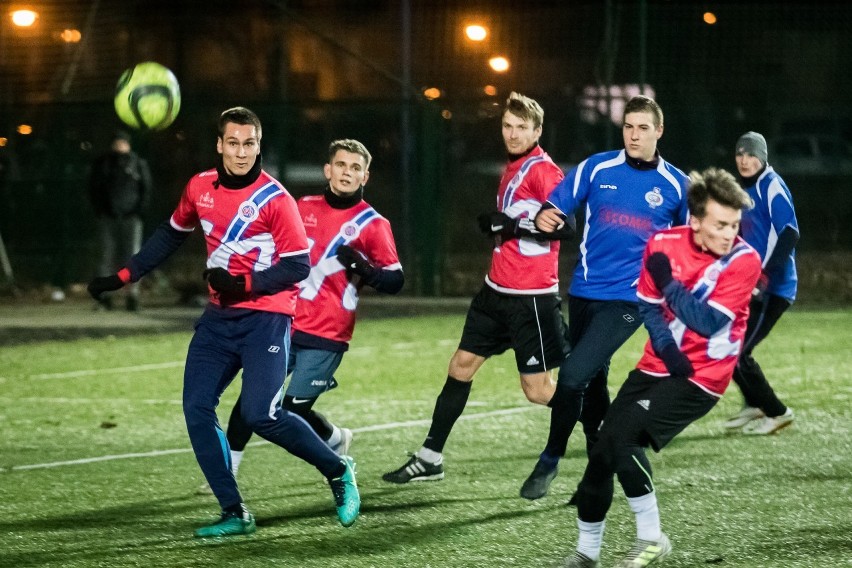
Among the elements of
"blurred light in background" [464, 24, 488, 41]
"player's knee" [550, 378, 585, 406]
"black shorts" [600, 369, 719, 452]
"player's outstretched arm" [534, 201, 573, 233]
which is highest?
"blurred light in background" [464, 24, 488, 41]

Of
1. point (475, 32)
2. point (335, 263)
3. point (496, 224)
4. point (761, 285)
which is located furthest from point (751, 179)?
point (475, 32)

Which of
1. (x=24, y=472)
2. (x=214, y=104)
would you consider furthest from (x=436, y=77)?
(x=24, y=472)

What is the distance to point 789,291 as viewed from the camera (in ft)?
31.6

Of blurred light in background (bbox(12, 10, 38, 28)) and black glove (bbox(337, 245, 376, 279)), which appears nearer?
black glove (bbox(337, 245, 376, 279))

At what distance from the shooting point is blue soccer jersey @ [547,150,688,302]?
738cm

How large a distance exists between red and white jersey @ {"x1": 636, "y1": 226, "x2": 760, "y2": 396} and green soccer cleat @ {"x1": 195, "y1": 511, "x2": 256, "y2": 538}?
2.04 meters

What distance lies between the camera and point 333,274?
7922 millimetres

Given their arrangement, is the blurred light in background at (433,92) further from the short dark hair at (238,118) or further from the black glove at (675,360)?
the black glove at (675,360)

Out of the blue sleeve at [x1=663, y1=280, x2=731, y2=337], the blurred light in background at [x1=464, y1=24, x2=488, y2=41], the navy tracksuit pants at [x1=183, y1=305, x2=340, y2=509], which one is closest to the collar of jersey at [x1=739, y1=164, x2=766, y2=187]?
the blue sleeve at [x1=663, y1=280, x2=731, y2=337]

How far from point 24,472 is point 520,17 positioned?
15.5m

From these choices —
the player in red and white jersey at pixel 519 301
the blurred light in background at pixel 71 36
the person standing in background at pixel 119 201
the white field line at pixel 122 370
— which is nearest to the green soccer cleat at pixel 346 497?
the player in red and white jersey at pixel 519 301

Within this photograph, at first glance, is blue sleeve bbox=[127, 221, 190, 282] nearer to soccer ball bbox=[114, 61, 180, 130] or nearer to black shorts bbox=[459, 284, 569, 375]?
black shorts bbox=[459, 284, 569, 375]

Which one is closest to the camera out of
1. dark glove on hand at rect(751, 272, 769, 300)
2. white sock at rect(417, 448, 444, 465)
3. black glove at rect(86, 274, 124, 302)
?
black glove at rect(86, 274, 124, 302)

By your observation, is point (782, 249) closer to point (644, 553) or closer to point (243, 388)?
point (644, 553)
